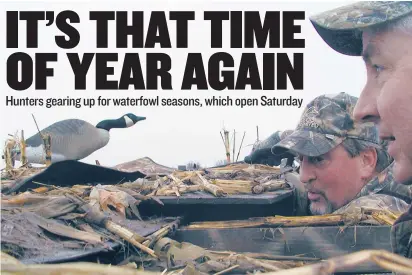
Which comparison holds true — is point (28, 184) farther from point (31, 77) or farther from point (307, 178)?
point (307, 178)

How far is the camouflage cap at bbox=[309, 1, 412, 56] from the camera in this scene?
1.35 m

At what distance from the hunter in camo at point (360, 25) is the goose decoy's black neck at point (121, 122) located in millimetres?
6421

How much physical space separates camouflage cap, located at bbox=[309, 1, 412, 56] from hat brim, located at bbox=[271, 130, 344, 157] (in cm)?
223

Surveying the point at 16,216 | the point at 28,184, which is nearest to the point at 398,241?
the point at 16,216

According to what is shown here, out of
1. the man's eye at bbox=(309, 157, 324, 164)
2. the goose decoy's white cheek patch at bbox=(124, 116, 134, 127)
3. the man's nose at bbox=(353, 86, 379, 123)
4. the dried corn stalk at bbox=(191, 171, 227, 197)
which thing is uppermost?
the man's nose at bbox=(353, 86, 379, 123)

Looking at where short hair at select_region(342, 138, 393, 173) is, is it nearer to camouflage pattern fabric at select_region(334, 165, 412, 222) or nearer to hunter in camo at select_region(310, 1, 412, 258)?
camouflage pattern fabric at select_region(334, 165, 412, 222)

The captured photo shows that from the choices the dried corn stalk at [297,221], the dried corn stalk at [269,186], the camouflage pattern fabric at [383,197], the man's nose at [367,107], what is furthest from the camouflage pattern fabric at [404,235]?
the dried corn stalk at [269,186]

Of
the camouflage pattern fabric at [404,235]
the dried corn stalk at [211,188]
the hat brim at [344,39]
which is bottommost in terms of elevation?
the dried corn stalk at [211,188]

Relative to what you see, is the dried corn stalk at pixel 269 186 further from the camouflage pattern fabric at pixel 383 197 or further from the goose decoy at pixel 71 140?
the goose decoy at pixel 71 140

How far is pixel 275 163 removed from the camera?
5566mm

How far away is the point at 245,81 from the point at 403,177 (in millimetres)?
2427

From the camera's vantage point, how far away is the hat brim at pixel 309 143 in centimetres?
383

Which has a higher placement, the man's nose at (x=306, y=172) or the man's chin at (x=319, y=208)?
the man's nose at (x=306, y=172)

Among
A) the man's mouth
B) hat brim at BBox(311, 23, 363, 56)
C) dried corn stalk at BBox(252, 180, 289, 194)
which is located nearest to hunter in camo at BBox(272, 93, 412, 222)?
the man's mouth
